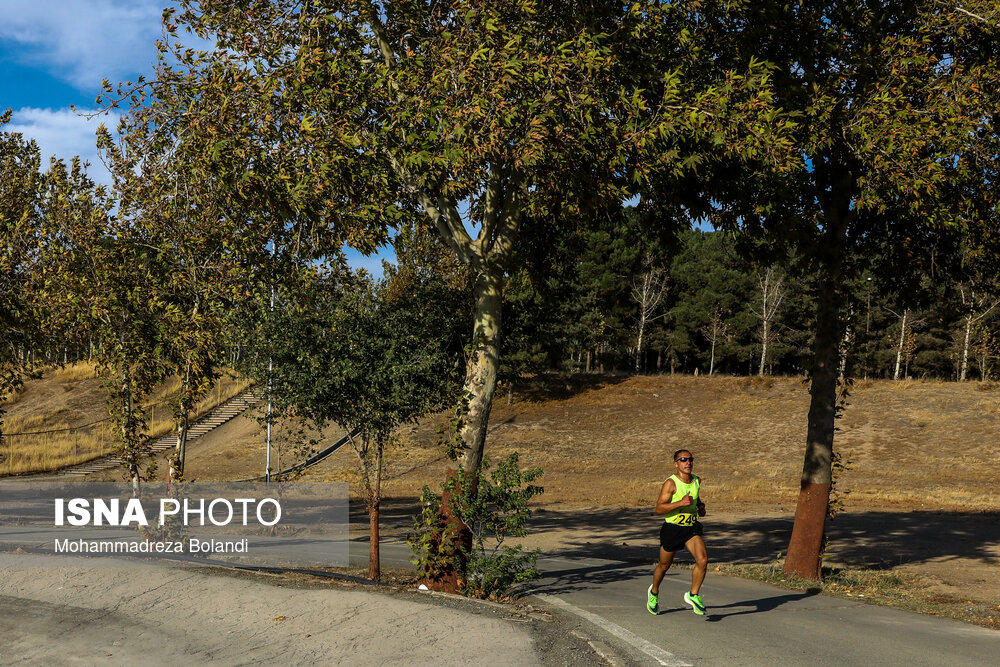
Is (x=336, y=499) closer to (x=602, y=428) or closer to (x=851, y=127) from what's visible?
(x=602, y=428)

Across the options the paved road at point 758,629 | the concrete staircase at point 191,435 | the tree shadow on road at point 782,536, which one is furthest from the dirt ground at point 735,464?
the paved road at point 758,629

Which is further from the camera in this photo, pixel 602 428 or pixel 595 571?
pixel 602 428

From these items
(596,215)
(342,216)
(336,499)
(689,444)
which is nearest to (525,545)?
(596,215)

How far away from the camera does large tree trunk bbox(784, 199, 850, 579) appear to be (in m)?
13.7

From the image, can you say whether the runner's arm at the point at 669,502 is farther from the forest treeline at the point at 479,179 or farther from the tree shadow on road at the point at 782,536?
the tree shadow on road at the point at 782,536

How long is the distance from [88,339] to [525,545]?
10362 mm

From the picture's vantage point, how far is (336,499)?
111ft

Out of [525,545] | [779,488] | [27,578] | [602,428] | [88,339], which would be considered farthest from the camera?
[602,428]

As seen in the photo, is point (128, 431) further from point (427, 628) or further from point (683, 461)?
point (683, 461)

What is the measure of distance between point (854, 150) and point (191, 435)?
43887 mm

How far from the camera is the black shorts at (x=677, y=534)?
8.84m

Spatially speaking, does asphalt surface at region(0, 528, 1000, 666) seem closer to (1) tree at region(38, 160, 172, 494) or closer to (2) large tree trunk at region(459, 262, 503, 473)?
(2) large tree trunk at region(459, 262, 503, 473)

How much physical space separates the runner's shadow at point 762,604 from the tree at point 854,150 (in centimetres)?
197

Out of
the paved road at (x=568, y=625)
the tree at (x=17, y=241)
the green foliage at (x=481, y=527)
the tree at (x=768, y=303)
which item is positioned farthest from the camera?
the tree at (x=768, y=303)
